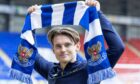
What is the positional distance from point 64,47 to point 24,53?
36 centimetres

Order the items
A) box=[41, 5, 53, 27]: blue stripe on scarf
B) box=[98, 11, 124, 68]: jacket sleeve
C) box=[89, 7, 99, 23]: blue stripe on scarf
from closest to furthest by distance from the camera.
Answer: box=[98, 11, 124, 68]: jacket sleeve < box=[89, 7, 99, 23]: blue stripe on scarf < box=[41, 5, 53, 27]: blue stripe on scarf

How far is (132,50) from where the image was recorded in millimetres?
12508

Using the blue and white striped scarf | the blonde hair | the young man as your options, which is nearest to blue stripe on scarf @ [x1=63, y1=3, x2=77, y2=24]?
the blue and white striped scarf

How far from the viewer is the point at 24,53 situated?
96.0 inches

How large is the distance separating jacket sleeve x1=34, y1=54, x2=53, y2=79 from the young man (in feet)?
0.13

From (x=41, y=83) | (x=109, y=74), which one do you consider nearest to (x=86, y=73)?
(x=109, y=74)

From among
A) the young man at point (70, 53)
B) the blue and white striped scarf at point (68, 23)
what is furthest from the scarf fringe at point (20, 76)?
the young man at point (70, 53)

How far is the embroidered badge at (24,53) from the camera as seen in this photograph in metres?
2.44

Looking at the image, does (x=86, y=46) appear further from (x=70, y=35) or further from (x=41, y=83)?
(x=41, y=83)

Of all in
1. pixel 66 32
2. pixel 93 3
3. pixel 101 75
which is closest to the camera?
pixel 66 32

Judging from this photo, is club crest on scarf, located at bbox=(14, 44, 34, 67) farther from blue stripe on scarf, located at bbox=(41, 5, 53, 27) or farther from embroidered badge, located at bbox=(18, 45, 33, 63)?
blue stripe on scarf, located at bbox=(41, 5, 53, 27)

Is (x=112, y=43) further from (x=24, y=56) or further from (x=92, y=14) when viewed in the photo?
(x=24, y=56)

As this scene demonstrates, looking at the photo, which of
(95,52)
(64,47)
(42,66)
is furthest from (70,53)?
(42,66)

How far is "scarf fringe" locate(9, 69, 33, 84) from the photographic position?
7.91ft
